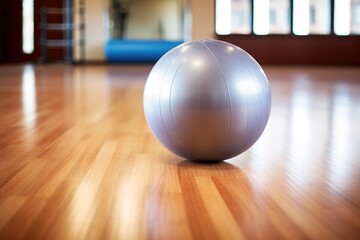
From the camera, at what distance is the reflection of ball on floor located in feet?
6.18

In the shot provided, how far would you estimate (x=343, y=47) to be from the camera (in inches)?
484

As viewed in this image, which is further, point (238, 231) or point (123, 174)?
point (123, 174)

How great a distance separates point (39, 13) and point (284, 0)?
5736mm

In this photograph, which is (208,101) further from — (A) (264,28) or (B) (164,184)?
(A) (264,28)

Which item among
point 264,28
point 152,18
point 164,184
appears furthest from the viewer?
point 152,18

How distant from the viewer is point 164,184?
5.69 feet

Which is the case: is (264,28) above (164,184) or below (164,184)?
above

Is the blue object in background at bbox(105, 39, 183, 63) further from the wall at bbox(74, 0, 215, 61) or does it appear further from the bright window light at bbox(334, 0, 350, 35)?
the bright window light at bbox(334, 0, 350, 35)

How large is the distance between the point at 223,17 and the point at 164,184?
36.1 ft

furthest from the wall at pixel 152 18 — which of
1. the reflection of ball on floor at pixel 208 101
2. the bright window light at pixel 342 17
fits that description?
the reflection of ball on floor at pixel 208 101

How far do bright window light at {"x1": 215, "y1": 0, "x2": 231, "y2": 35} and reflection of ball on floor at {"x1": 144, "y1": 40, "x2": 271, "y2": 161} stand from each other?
10564mm

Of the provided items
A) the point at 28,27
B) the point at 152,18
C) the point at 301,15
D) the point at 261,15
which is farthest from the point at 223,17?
the point at 28,27

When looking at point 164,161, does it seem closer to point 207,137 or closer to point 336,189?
point 207,137

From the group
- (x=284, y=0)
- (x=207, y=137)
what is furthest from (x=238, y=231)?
(x=284, y=0)
